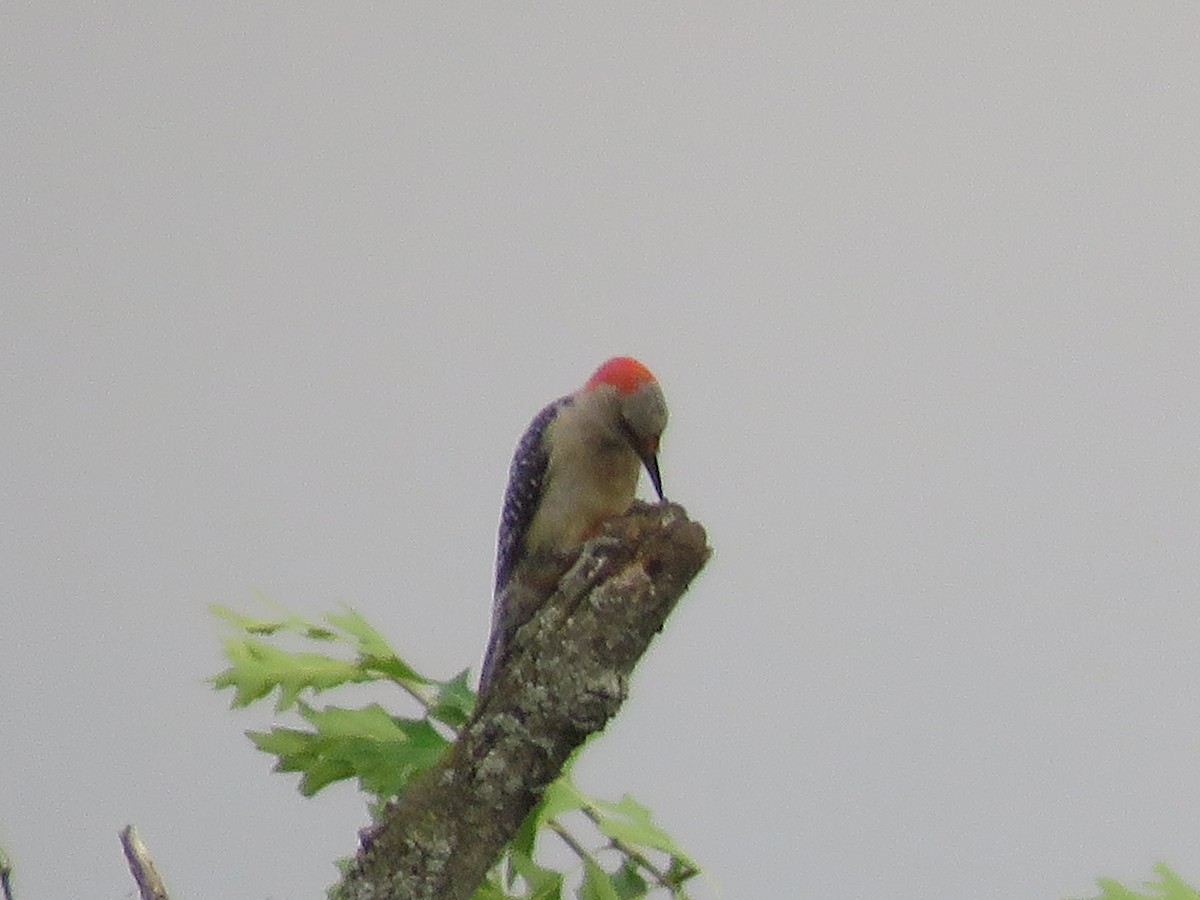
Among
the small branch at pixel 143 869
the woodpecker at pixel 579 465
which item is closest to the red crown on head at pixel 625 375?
the woodpecker at pixel 579 465

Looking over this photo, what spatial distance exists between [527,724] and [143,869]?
0.79 meters

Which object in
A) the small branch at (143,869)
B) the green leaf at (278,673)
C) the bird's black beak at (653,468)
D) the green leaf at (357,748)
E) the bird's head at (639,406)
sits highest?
the bird's head at (639,406)

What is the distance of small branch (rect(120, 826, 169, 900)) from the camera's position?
2.30 meters

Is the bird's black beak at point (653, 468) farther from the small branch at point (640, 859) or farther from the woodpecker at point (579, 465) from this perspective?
the small branch at point (640, 859)

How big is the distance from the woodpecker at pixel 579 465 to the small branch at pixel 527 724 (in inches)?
40.5

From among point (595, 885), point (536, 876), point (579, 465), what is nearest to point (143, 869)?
point (536, 876)

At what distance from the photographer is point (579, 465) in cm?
343

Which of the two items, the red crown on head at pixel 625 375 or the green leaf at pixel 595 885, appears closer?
the green leaf at pixel 595 885

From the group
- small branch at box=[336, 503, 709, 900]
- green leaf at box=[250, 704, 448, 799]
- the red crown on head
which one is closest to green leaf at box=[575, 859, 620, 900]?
green leaf at box=[250, 704, 448, 799]

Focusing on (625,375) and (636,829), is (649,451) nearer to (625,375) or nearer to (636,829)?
(625,375)

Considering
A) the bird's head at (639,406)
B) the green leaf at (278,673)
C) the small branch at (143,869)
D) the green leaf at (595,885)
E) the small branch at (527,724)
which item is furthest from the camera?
the bird's head at (639,406)

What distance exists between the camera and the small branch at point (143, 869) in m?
2.30

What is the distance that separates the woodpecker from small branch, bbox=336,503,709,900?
1.03 metres

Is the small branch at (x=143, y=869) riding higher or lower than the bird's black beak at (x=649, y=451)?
lower
